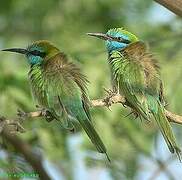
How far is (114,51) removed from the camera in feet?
7.16

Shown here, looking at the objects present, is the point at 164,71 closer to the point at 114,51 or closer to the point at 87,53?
the point at 87,53

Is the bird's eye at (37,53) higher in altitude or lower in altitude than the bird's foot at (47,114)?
higher

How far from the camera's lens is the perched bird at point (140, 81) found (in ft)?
6.63

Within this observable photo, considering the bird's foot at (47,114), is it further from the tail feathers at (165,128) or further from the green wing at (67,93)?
the tail feathers at (165,128)

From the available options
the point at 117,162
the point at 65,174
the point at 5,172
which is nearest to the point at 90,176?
the point at 65,174

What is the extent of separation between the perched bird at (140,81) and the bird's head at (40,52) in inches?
7.5

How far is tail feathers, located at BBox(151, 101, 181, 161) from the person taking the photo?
1.87 metres

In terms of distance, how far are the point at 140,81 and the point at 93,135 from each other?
0.25 m

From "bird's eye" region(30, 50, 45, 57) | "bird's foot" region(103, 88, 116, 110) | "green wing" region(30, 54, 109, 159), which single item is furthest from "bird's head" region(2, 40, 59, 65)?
"bird's foot" region(103, 88, 116, 110)

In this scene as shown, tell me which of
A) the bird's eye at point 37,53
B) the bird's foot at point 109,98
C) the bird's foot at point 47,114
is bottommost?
the bird's foot at point 47,114

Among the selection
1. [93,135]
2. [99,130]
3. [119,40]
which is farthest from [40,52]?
[99,130]

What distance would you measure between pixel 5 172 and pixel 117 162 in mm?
677

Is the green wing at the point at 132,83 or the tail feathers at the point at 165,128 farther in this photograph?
the green wing at the point at 132,83

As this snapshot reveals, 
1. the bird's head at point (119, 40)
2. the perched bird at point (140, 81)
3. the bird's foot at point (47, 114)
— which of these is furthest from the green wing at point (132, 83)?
the bird's foot at point (47, 114)
